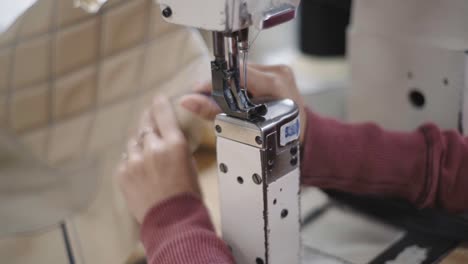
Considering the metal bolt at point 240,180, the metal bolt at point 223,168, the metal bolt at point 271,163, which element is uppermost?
the metal bolt at point 271,163

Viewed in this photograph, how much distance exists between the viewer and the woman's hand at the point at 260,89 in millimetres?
693

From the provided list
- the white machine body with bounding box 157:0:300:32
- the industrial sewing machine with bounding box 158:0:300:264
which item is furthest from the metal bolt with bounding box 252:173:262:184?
the white machine body with bounding box 157:0:300:32

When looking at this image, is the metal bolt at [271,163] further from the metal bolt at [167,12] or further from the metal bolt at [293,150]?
the metal bolt at [167,12]

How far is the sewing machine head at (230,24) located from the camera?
50cm

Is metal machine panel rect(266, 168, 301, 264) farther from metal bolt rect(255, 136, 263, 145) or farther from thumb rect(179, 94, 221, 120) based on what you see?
thumb rect(179, 94, 221, 120)

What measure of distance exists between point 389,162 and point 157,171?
29 cm

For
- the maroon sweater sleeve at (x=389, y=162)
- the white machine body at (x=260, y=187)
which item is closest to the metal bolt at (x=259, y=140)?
the white machine body at (x=260, y=187)

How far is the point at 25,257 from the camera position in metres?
0.72

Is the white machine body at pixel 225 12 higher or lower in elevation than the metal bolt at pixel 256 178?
higher

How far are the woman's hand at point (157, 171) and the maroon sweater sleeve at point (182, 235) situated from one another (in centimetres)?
2

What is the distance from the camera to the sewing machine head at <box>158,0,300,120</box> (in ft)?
1.63

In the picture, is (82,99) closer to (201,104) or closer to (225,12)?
(201,104)

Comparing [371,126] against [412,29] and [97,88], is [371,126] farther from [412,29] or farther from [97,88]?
[97,88]

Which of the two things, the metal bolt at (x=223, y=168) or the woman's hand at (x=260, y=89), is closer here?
the metal bolt at (x=223, y=168)
